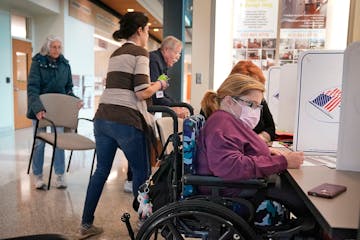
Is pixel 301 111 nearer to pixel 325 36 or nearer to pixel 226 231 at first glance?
pixel 226 231

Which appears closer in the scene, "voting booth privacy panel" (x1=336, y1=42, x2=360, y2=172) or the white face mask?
"voting booth privacy panel" (x1=336, y1=42, x2=360, y2=172)

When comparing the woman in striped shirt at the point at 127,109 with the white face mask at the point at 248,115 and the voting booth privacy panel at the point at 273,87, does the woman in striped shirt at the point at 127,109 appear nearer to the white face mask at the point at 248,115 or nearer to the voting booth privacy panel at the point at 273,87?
the white face mask at the point at 248,115

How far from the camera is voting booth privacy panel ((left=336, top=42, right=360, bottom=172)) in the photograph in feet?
4.09

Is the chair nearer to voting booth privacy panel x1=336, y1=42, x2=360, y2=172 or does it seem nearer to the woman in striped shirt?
the woman in striped shirt

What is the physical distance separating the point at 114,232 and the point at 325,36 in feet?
8.77

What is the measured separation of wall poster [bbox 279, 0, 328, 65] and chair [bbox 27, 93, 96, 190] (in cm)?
211

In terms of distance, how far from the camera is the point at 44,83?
10.3ft

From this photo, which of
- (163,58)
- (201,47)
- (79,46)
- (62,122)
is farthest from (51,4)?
(163,58)

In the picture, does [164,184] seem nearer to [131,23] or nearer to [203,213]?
[203,213]

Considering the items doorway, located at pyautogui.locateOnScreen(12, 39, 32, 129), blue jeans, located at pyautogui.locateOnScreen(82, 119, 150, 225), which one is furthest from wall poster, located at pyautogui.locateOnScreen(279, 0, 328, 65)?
doorway, located at pyautogui.locateOnScreen(12, 39, 32, 129)

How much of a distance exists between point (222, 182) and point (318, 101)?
2.30ft

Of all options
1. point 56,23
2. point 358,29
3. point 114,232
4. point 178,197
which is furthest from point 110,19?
point 178,197

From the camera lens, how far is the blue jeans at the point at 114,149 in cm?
199

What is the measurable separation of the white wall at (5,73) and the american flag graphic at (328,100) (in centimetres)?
611
